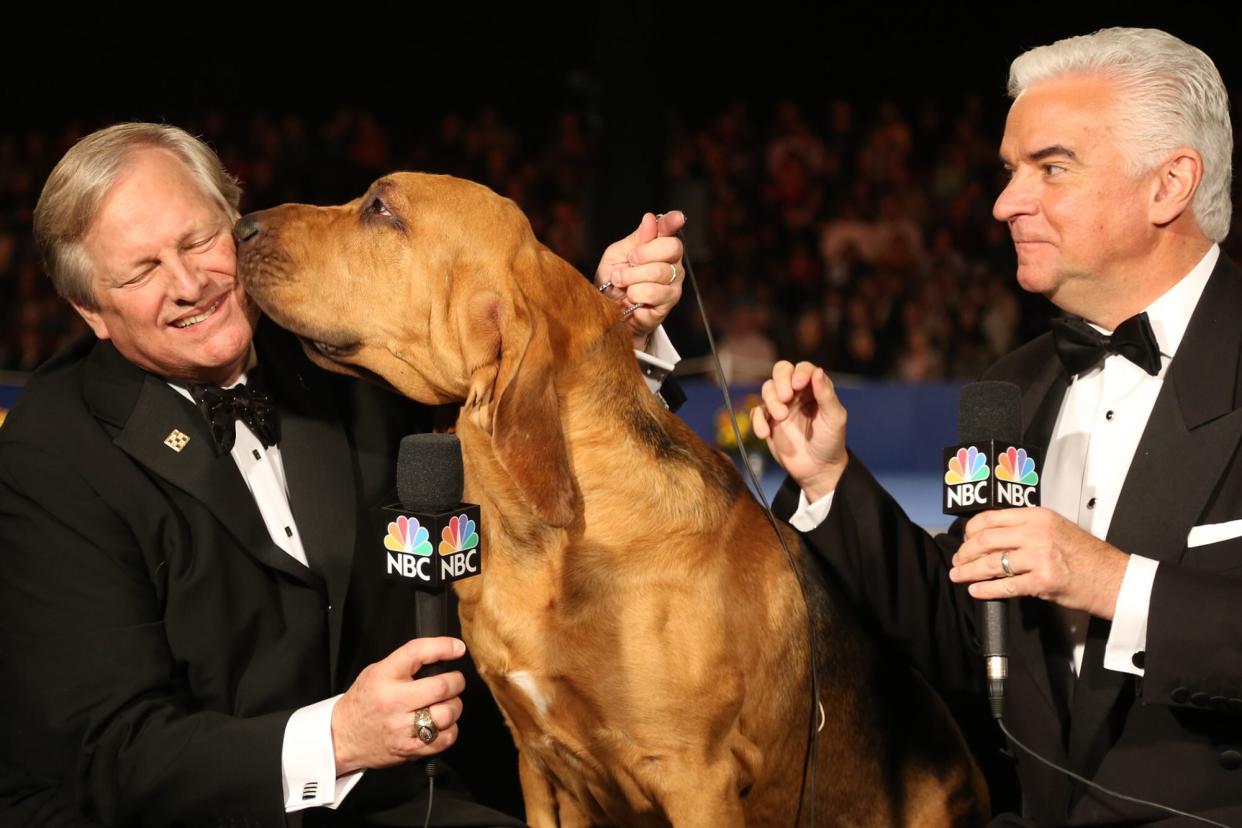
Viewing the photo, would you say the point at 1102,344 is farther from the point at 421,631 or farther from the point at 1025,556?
the point at 421,631

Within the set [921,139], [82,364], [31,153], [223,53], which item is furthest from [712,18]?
[82,364]

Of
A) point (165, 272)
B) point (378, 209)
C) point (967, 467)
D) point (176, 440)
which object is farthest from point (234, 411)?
point (967, 467)

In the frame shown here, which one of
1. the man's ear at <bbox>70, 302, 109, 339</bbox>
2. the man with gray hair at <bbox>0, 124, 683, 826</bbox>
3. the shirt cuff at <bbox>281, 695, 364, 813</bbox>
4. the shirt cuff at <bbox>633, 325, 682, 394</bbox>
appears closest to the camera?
the shirt cuff at <bbox>281, 695, 364, 813</bbox>

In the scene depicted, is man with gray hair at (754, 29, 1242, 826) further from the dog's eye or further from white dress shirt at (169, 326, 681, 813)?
the dog's eye

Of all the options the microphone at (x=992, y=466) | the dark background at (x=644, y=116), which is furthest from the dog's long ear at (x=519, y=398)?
the dark background at (x=644, y=116)

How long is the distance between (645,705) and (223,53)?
14.5 metres

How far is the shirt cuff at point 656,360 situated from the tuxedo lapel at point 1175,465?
1178 mm

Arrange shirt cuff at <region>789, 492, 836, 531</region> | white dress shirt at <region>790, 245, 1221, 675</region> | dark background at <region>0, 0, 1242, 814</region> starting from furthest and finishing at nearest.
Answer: dark background at <region>0, 0, 1242, 814</region>
shirt cuff at <region>789, 492, 836, 531</region>
white dress shirt at <region>790, 245, 1221, 675</region>

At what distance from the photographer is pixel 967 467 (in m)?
2.58

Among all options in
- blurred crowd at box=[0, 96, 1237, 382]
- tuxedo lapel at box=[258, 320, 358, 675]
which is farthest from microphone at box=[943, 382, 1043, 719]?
blurred crowd at box=[0, 96, 1237, 382]

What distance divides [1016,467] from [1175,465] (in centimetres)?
47

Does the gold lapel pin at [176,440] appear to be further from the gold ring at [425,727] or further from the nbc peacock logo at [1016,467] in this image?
the nbc peacock logo at [1016,467]

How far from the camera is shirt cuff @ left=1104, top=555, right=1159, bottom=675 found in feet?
8.80

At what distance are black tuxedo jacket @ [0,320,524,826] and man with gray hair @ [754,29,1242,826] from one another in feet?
3.50
